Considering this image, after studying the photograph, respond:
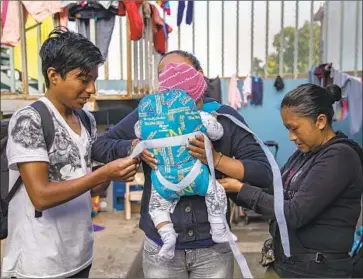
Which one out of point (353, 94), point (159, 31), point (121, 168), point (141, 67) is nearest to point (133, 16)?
point (141, 67)

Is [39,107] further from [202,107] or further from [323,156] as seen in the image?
[323,156]

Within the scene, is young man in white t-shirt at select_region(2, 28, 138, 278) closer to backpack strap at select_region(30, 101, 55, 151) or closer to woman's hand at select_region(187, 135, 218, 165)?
backpack strap at select_region(30, 101, 55, 151)

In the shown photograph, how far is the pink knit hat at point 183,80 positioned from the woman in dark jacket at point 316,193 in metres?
0.39

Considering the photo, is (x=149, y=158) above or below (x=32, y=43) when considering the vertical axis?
below

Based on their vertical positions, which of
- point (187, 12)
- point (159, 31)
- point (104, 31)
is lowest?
point (104, 31)

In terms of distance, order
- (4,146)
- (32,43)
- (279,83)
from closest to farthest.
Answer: (4,146)
(32,43)
(279,83)

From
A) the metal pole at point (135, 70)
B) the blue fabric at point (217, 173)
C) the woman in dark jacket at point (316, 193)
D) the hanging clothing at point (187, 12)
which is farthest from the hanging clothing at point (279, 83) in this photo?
the blue fabric at point (217, 173)

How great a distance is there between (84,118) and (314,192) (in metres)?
1.08

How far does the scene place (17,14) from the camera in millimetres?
4770

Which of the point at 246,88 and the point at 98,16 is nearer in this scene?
the point at 98,16

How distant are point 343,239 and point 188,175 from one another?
82 cm

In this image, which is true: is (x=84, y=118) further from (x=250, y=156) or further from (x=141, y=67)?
(x=141, y=67)

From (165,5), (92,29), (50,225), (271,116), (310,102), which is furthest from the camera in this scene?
(271,116)

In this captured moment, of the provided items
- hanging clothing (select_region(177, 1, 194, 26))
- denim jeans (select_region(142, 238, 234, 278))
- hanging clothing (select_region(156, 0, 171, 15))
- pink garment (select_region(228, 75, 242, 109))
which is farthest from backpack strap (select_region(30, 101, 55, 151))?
hanging clothing (select_region(177, 1, 194, 26))
